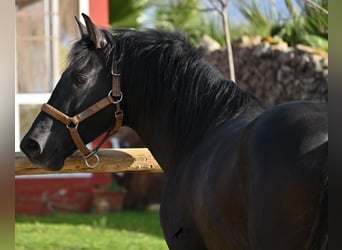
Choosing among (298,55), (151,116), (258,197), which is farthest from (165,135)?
(298,55)

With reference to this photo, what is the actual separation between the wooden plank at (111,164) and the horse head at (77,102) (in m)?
0.54

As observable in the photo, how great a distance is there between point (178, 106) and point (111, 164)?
941 millimetres

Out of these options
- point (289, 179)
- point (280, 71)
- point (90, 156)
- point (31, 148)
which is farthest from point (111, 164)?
point (280, 71)

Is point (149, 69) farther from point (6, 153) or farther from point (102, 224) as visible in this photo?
point (102, 224)

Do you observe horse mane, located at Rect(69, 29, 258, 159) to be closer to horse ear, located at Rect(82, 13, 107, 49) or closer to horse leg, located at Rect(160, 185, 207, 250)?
horse ear, located at Rect(82, 13, 107, 49)

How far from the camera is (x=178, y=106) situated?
353cm

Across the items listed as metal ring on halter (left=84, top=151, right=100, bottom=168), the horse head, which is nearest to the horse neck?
the horse head

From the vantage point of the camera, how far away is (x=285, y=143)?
2.37 metres

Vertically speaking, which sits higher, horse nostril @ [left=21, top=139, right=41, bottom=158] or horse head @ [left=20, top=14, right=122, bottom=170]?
horse head @ [left=20, top=14, right=122, bottom=170]

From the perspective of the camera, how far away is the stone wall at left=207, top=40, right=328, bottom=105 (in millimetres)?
9328

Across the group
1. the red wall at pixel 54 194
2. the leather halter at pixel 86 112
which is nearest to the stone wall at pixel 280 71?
the red wall at pixel 54 194

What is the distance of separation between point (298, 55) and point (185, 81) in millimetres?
6376

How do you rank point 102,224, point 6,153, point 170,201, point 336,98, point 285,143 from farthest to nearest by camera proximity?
point 102,224 < point 170,201 < point 285,143 < point 336,98 < point 6,153

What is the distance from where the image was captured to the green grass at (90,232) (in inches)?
293
